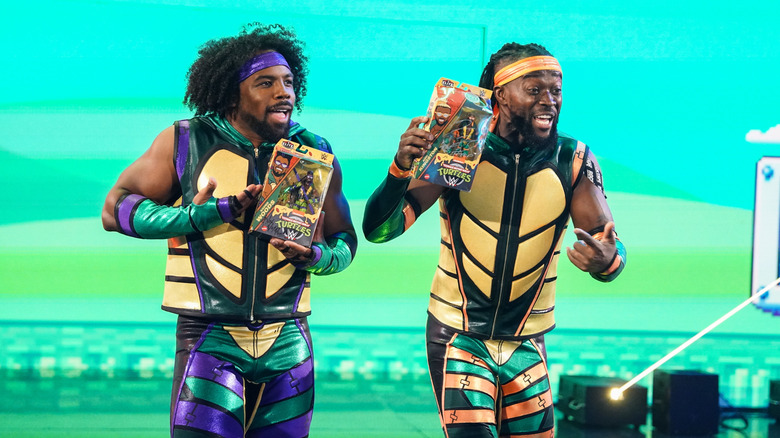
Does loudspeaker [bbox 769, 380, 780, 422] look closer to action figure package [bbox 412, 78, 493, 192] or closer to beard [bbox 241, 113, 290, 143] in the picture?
action figure package [bbox 412, 78, 493, 192]

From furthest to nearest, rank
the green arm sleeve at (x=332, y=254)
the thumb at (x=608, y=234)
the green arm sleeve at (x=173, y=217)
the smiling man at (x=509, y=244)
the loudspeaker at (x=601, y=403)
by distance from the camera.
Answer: the loudspeaker at (x=601, y=403) → the smiling man at (x=509, y=244) → the thumb at (x=608, y=234) → the green arm sleeve at (x=332, y=254) → the green arm sleeve at (x=173, y=217)

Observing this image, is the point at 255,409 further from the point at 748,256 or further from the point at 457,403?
the point at 748,256

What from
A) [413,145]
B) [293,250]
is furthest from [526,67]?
[293,250]

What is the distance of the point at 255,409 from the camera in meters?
2.71

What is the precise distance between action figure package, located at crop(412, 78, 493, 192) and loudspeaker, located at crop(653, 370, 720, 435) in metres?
3.50

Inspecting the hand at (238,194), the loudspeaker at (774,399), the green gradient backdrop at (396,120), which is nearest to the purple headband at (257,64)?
the hand at (238,194)

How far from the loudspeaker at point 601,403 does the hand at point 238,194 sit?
12.0ft

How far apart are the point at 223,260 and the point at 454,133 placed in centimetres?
84

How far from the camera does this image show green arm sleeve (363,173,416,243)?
2.75m

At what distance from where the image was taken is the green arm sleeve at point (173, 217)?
2.51m

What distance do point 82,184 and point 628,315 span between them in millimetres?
3985

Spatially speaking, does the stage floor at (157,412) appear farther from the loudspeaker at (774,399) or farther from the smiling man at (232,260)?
the smiling man at (232,260)

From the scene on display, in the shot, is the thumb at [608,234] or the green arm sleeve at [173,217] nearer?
the green arm sleeve at [173,217]

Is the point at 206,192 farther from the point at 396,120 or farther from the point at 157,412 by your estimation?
the point at 396,120
